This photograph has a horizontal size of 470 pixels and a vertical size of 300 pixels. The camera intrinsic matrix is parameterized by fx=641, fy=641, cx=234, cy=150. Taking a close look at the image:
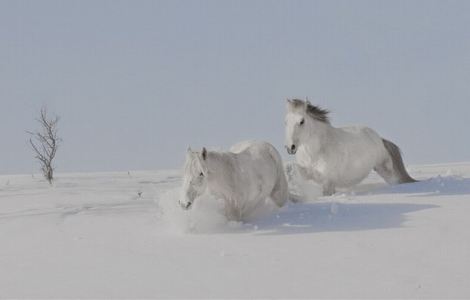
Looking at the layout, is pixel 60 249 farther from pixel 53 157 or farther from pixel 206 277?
pixel 53 157

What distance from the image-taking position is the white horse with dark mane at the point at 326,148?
852 centimetres

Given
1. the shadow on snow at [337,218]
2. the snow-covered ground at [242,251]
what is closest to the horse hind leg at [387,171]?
the snow-covered ground at [242,251]

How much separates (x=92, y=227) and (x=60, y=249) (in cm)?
104

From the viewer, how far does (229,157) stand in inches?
252

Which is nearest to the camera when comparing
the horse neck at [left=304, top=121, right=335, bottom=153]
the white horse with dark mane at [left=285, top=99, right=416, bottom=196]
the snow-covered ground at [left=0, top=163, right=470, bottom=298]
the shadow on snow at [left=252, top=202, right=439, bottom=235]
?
the snow-covered ground at [left=0, top=163, right=470, bottom=298]

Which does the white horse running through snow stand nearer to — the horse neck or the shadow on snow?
the shadow on snow

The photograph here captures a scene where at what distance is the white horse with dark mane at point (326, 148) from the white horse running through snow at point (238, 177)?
116cm

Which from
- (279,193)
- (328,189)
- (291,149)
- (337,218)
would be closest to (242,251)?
(337,218)

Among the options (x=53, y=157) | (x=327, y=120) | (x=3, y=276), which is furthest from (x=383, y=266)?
(x=53, y=157)

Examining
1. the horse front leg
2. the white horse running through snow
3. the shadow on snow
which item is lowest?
the horse front leg

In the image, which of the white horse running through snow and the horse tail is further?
the horse tail

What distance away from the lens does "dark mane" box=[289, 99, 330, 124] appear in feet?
28.0

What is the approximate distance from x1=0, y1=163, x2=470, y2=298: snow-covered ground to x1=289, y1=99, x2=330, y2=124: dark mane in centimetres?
164

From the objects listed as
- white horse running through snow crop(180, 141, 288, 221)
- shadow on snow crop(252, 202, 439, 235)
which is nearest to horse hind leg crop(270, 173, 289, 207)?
white horse running through snow crop(180, 141, 288, 221)
